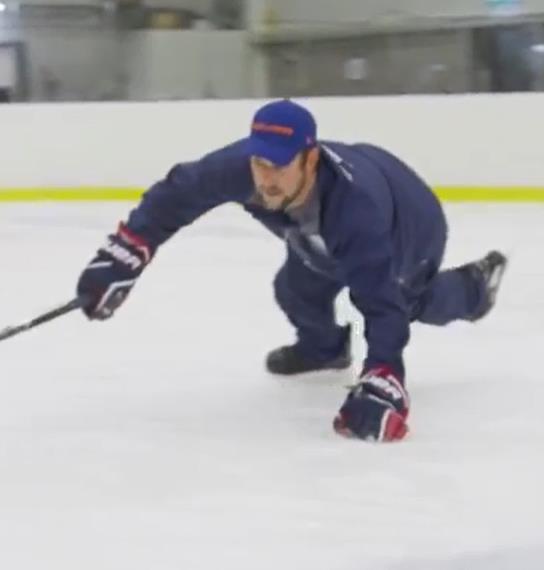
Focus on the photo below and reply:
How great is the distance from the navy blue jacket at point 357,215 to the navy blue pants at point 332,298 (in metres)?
0.09

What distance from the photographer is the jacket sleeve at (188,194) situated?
1.86 metres

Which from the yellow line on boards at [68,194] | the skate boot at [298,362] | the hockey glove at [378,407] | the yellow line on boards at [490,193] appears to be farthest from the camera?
the yellow line on boards at [68,194]

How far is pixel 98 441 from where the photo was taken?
1913 mm

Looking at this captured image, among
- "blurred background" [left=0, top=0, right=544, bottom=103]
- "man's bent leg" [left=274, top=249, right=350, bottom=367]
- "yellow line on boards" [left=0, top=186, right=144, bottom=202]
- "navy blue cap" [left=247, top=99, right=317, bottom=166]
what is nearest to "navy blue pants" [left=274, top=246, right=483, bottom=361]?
"man's bent leg" [left=274, top=249, right=350, bottom=367]

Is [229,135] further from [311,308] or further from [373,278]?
[373,278]

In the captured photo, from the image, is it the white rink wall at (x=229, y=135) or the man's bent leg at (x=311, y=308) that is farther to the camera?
the white rink wall at (x=229, y=135)

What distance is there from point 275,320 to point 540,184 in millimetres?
2040

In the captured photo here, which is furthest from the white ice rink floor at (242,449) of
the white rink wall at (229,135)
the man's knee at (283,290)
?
the white rink wall at (229,135)

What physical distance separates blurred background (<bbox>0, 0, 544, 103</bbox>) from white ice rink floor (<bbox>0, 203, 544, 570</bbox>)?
2.19 m

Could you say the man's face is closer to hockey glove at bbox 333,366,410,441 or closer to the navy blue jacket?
the navy blue jacket

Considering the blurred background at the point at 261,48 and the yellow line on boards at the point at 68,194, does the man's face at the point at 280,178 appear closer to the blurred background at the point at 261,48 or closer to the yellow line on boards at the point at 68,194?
the yellow line on boards at the point at 68,194

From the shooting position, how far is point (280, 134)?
5.68ft

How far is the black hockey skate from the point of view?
7.53ft

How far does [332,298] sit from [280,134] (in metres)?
0.50
